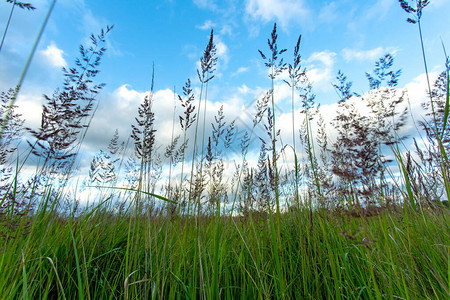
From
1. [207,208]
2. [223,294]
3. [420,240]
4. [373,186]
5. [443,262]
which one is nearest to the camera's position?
[443,262]

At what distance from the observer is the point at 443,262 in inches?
61.8

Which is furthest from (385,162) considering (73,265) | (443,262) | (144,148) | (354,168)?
(73,265)

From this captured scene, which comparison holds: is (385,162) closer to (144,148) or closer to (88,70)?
(144,148)

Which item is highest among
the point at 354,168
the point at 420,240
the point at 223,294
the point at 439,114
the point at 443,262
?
the point at 439,114

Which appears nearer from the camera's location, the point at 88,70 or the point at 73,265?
the point at 73,265

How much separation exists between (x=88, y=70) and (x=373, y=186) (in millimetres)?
3352

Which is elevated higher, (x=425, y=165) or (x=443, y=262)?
(x=425, y=165)

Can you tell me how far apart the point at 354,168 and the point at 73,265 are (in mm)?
2769

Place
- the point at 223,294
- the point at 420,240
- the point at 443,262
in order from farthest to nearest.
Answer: the point at 420,240 → the point at 223,294 → the point at 443,262

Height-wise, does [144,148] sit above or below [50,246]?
above

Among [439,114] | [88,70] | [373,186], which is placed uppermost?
[88,70]

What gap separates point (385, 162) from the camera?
2.73m

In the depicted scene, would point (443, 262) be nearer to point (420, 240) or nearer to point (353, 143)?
point (420, 240)

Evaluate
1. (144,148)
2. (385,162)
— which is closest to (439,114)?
(385,162)
